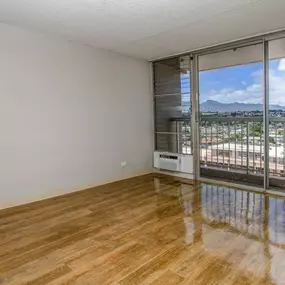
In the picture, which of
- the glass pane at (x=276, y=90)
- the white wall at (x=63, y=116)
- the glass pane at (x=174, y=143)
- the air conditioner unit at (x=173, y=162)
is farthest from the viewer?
the glass pane at (x=174, y=143)

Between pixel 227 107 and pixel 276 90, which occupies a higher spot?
pixel 276 90

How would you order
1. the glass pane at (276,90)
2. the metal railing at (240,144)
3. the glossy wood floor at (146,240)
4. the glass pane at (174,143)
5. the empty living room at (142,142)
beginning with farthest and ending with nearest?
the glass pane at (174,143), the metal railing at (240,144), the glass pane at (276,90), the empty living room at (142,142), the glossy wood floor at (146,240)

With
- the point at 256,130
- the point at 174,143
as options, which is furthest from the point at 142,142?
the point at 256,130

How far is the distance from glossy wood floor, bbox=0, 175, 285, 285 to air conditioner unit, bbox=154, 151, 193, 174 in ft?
3.07

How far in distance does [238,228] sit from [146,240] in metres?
0.93

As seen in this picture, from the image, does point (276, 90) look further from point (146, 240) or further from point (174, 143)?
point (146, 240)

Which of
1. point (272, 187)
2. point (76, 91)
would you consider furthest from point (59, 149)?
point (272, 187)

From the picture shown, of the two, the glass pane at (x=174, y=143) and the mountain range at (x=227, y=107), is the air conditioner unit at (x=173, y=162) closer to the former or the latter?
the glass pane at (x=174, y=143)

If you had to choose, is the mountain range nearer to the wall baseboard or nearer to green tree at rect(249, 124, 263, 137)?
green tree at rect(249, 124, 263, 137)

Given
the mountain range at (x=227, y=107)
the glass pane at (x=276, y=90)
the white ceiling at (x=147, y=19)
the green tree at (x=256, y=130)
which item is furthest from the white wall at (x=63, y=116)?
the glass pane at (x=276, y=90)

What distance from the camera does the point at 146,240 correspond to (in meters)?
2.21

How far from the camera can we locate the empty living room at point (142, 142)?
6.45 ft

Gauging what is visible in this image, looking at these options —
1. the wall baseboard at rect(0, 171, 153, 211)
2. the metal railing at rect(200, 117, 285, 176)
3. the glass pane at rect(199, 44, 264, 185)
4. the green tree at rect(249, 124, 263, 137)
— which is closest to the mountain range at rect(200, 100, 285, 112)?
the glass pane at rect(199, 44, 264, 185)

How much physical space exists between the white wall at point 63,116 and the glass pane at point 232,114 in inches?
48.9
